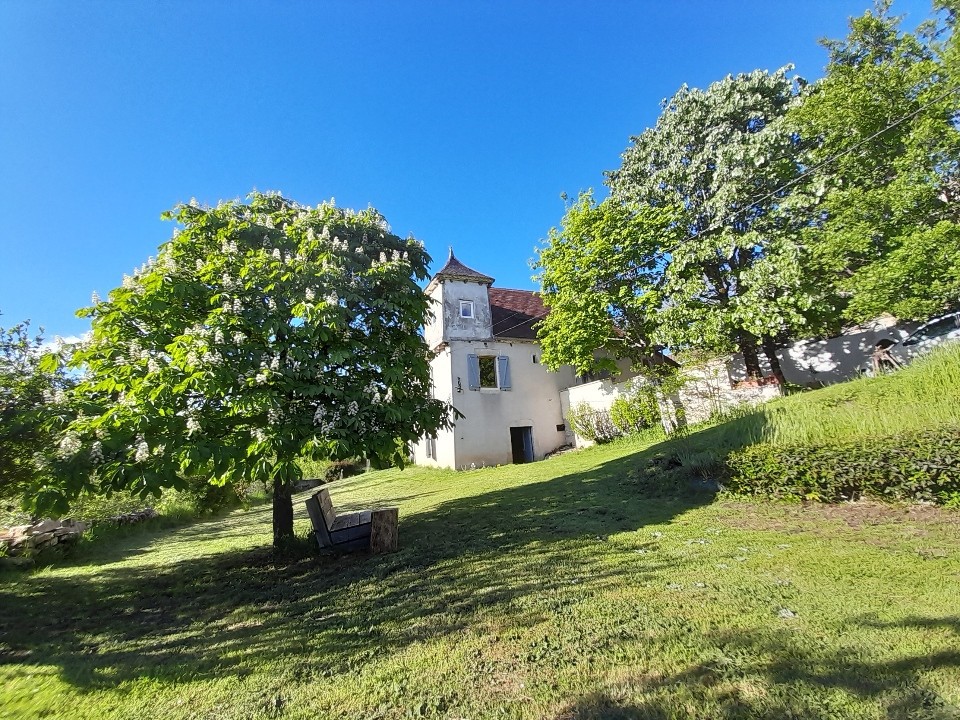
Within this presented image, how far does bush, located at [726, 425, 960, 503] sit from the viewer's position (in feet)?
18.7

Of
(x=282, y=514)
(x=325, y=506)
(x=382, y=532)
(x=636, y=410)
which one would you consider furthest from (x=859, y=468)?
(x=636, y=410)

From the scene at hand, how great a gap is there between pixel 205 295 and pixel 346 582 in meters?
4.39

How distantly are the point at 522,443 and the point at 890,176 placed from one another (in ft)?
52.8

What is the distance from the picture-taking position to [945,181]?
439 inches

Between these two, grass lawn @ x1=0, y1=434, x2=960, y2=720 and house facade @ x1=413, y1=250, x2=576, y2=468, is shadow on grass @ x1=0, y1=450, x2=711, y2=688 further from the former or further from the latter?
house facade @ x1=413, y1=250, x2=576, y2=468

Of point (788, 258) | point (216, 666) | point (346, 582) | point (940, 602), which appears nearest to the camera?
point (940, 602)

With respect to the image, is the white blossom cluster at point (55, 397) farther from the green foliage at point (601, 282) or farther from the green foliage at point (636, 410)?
the green foliage at point (636, 410)

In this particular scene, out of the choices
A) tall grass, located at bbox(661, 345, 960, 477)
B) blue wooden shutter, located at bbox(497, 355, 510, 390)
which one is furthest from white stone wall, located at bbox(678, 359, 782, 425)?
blue wooden shutter, located at bbox(497, 355, 510, 390)

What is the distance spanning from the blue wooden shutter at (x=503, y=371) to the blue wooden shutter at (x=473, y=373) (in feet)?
3.57

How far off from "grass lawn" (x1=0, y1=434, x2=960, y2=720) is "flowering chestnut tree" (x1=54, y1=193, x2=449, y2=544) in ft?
5.21

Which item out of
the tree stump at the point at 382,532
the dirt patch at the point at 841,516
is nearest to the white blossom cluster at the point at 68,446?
the tree stump at the point at 382,532

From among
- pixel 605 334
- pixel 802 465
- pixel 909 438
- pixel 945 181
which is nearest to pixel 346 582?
pixel 802 465

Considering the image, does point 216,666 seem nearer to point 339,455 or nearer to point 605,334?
point 339,455

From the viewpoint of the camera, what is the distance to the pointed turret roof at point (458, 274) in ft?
65.8
